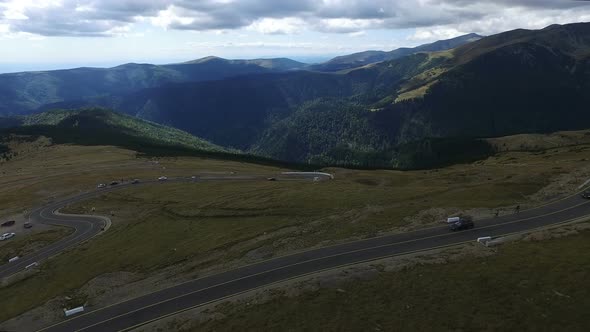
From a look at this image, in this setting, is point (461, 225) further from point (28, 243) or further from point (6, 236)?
point (6, 236)

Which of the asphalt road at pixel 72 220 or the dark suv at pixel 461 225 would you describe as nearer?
the dark suv at pixel 461 225

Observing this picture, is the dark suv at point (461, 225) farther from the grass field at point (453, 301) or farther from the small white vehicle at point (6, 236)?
the small white vehicle at point (6, 236)

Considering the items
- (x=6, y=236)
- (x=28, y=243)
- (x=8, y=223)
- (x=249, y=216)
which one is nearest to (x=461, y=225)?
(x=249, y=216)

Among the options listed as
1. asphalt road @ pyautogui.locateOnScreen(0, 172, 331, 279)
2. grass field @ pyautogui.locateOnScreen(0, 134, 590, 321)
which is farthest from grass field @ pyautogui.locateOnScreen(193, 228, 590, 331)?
asphalt road @ pyautogui.locateOnScreen(0, 172, 331, 279)

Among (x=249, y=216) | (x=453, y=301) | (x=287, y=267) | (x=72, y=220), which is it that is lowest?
(x=72, y=220)

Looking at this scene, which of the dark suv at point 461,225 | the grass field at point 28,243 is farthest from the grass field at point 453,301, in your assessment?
the grass field at point 28,243
